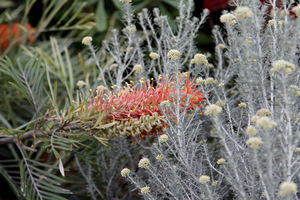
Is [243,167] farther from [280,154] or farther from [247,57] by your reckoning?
[247,57]

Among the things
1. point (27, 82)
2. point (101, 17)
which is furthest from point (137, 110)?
point (101, 17)

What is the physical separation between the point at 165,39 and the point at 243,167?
36cm

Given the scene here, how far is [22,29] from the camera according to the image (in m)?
1.14

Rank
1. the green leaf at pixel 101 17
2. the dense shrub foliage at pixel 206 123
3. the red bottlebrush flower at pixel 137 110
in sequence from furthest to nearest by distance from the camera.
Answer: the green leaf at pixel 101 17 → the red bottlebrush flower at pixel 137 110 → the dense shrub foliage at pixel 206 123

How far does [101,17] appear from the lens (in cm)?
117

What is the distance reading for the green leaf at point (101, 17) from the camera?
3.76 ft

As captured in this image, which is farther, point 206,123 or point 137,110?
point 206,123

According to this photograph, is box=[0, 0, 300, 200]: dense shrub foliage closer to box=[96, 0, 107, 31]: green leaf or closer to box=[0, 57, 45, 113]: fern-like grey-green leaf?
box=[0, 57, 45, 113]: fern-like grey-green leaf

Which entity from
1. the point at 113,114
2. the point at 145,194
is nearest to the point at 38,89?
the point at 113,114

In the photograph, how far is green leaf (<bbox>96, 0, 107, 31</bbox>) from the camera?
45.1 inches

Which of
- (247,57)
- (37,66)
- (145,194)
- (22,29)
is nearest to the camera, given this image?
(247,57)

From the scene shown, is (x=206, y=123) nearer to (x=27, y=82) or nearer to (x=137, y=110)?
(x=137, y=110)

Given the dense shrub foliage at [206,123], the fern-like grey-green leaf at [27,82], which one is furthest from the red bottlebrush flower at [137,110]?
the fern-like grey-green leaf at [27,82]

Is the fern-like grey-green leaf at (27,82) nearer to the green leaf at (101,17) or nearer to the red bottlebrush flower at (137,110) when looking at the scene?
the red bottlebrush flower at (137,110)
